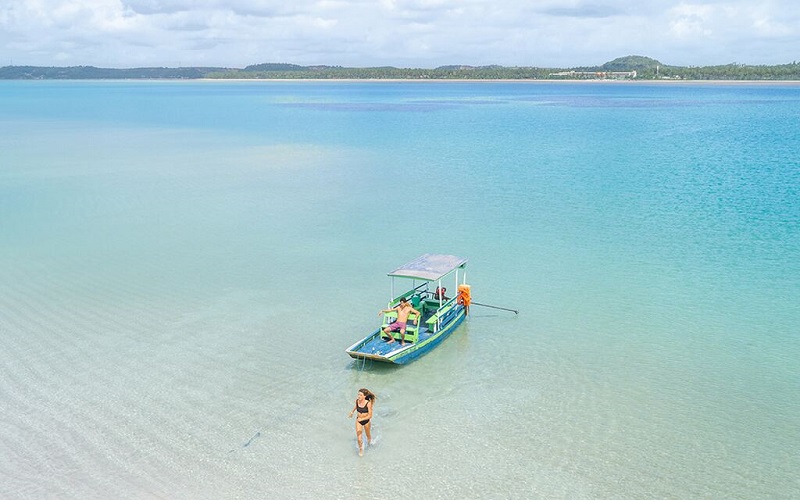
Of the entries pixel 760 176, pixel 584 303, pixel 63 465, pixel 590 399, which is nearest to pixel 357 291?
pixel 584 303

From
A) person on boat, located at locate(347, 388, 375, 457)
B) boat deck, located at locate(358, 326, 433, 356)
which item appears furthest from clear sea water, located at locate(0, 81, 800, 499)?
boat deck, located at locate(358, 326, 433, 356)

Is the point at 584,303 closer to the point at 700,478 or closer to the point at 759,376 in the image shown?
the point at 759,376

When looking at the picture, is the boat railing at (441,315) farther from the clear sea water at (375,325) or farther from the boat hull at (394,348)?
the clear sea water at (375,325)

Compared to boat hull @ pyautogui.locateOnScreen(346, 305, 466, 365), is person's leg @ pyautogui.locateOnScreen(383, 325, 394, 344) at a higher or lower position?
higher

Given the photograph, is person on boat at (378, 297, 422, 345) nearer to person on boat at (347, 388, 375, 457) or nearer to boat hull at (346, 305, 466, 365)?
boat hull at (346, 305, 466, 365)

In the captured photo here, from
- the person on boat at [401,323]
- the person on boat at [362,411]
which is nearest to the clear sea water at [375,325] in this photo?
the person on boat at [362,411]

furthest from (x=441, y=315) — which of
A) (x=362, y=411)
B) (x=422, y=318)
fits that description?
(x=362, y=411)

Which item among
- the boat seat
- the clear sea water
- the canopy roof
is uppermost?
the canopy roof
